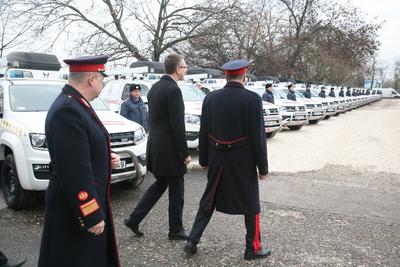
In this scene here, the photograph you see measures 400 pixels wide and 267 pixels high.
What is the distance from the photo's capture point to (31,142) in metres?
5.04

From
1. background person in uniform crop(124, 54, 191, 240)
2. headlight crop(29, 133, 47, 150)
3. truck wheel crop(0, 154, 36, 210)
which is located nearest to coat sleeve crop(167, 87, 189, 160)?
background person in uniform crop(124, 54, 191, 240)

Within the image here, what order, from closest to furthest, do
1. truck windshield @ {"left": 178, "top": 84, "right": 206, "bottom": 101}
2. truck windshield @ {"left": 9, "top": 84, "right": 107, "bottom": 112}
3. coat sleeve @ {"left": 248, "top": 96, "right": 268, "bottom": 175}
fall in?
1. coat sleeve @ {"left": 248, "top": 96, "right": 268, "bottom": 175}
2. truck windshield @ {"left": 9, "top": 84, "right": 107, "bottom": 112}
3. truck windshield @ {"left": 178, "top": 84, "right": 206, "bottom": 101}

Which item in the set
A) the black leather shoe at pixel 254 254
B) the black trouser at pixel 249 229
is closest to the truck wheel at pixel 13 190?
the black trouser at pixel 249 229

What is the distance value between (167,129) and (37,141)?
180 cm

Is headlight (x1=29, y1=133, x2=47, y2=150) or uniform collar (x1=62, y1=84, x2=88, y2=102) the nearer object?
uniform collar (x1=62, y1=84, x2=88, y2=102)

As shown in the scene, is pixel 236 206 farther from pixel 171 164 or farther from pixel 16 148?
pixel 16 148

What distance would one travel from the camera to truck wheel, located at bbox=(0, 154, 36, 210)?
5.24m

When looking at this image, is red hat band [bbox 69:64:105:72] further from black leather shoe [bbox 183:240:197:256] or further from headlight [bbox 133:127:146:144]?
headlight [bbox 133:127:146:144]

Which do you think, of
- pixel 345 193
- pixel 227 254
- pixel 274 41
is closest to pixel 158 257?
pixel 227 254

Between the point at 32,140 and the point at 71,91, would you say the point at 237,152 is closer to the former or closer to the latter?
the point at 71,91

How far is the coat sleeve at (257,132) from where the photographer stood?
12.5 ft

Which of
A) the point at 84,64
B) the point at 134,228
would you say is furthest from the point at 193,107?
the point at 84,64

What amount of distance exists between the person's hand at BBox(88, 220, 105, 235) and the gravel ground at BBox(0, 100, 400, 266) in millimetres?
1709

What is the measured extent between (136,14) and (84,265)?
2316 cm
